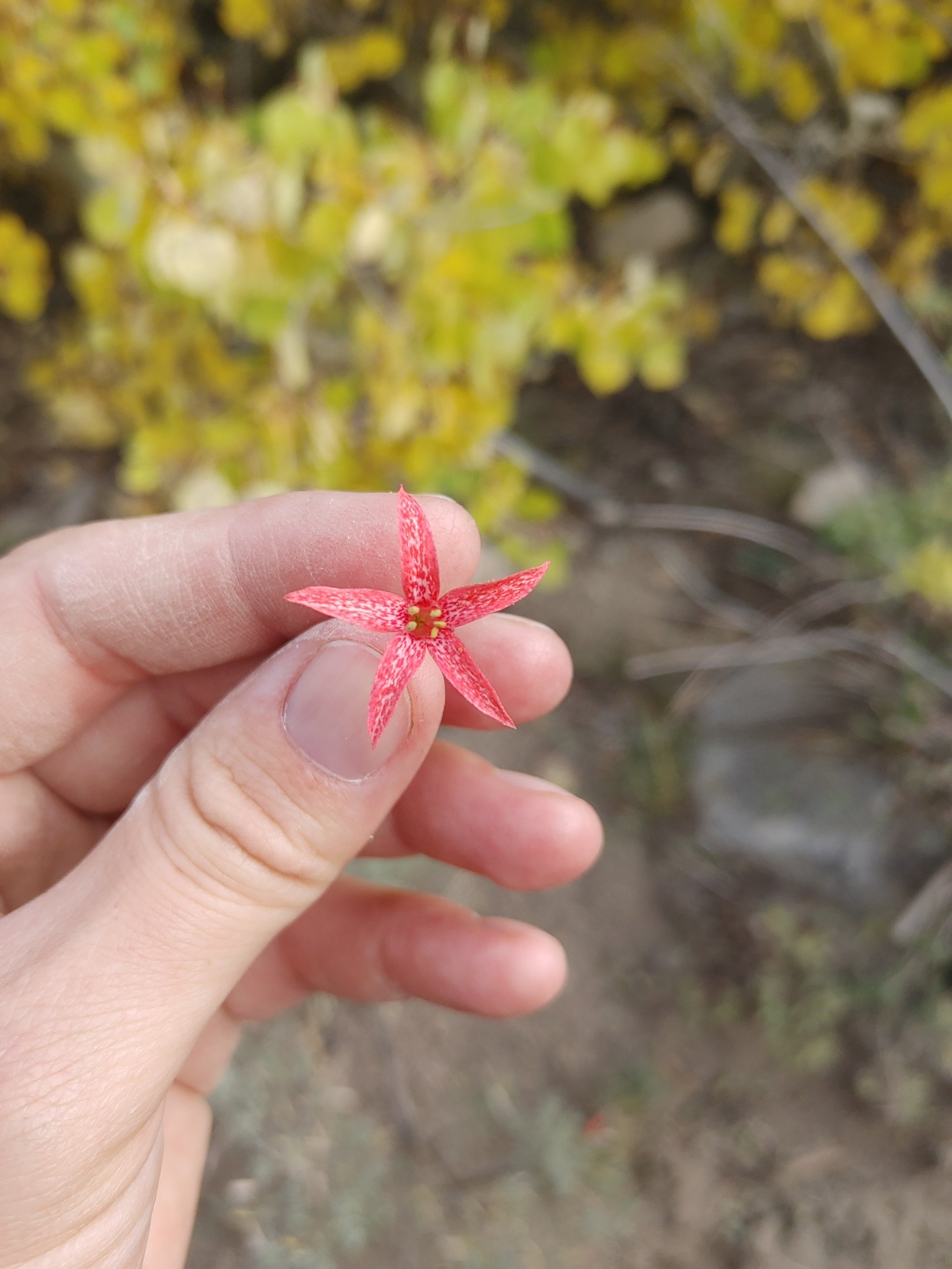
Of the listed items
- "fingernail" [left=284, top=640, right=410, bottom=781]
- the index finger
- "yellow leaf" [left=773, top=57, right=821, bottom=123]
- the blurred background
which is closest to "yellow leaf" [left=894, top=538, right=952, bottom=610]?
the blurred background

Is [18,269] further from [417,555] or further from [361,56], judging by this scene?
[417,555]

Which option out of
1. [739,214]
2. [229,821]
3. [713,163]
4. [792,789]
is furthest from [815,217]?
[229,821]

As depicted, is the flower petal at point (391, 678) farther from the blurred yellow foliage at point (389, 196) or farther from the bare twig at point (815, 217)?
the bare twig at point (815, 217)

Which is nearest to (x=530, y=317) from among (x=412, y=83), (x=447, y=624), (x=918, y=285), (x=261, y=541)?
(x=261, y=541)

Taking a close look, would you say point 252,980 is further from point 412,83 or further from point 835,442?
point 835,442

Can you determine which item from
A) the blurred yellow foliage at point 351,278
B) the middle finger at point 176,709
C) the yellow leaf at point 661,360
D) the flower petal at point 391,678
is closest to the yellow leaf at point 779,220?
the blurred yellow foliage at point 351,278

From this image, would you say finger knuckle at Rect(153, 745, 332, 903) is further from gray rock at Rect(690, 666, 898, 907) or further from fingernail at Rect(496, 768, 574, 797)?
gray rock at Rect(690, 666, 898, 907)
